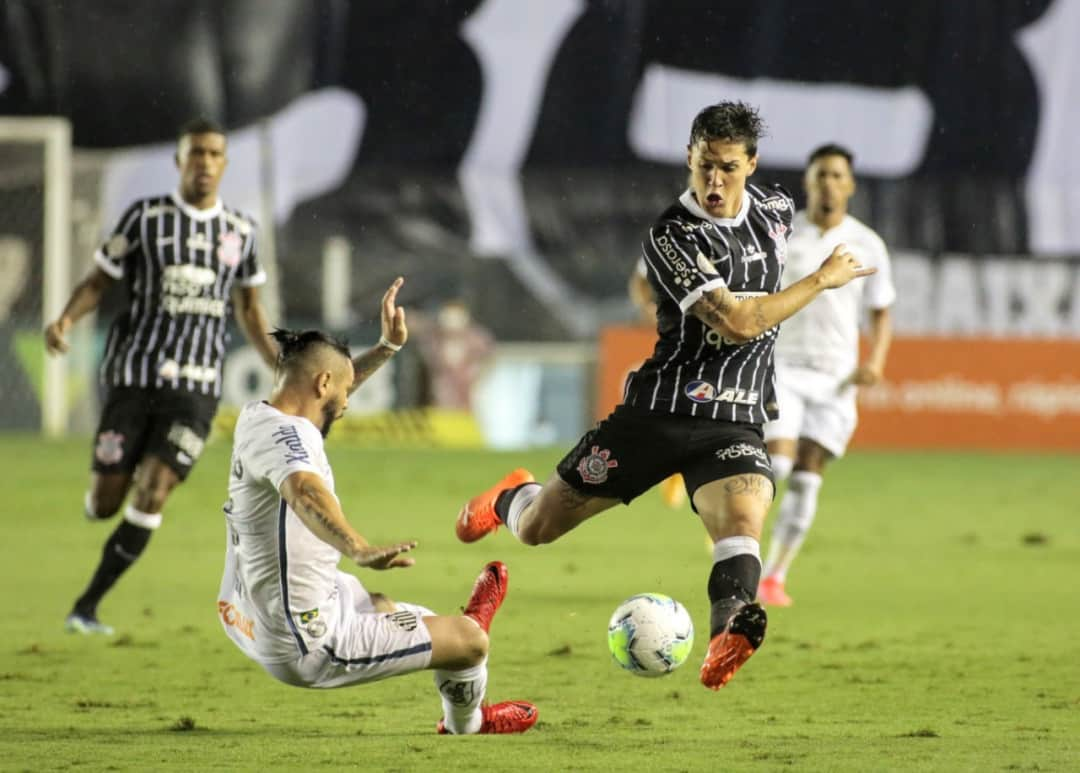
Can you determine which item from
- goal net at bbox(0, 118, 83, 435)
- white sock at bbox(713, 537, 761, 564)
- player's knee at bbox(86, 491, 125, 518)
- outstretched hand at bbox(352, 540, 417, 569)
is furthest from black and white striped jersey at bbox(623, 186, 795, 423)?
goal net at bbox(0, 118, 83, 435)

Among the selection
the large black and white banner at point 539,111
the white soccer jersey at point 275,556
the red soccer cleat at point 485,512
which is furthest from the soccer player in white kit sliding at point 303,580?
the large black and white banner at point 539,111

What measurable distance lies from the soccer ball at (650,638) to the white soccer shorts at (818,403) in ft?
11.0

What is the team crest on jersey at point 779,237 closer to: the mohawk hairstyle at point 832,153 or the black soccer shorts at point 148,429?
the mohawk hairstyle at point 832,153

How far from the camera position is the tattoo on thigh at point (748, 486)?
639 centimetres

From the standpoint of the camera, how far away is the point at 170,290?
28.2 feet

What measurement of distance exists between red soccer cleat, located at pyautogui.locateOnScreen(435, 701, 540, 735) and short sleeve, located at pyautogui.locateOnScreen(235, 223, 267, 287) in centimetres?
349

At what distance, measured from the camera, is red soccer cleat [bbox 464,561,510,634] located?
5828mm

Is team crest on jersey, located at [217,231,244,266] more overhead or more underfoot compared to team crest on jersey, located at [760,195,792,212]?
more underfoot

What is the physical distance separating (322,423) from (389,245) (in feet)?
57.6

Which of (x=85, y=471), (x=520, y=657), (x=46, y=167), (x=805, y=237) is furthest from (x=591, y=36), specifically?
(x=520, y=657)

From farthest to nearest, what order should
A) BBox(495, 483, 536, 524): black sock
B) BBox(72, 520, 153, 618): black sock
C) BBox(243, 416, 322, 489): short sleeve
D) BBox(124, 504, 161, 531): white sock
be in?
Result: BBox(124, 504, 161, 531): white sock < BBox(72, 520, 153, 618): black sock < BBox(495, 483, 536, 524): black sock < BBox(243, 416, 322, 489): short sleeve

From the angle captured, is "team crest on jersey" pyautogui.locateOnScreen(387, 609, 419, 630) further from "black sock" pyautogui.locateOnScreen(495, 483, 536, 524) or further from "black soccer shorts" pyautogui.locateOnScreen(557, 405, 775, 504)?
"black sock" pyautogui.locateOnScreen(495, 483, 536, 524)

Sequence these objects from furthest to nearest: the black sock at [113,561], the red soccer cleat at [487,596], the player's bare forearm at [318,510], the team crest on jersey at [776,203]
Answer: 1. the black sock at [113,561]
2. the team crest on jersey at [776,203]
3. the red soccer cleat at [487,596]
4. the player's bare forearm at [318,510]

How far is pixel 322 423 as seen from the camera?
18.0 feet
